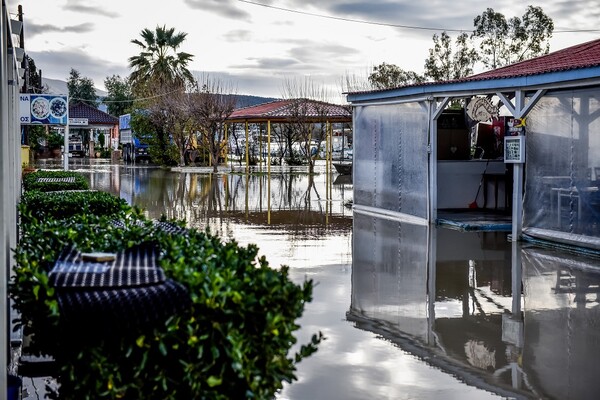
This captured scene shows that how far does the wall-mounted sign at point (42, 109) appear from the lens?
20.7m

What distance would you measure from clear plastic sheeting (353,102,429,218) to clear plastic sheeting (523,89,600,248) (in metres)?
3.23

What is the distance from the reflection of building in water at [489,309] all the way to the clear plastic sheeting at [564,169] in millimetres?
628

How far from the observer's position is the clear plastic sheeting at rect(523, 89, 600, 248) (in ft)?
45.1

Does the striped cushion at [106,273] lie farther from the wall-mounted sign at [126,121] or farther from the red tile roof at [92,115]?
the red tile roof at [92,115]

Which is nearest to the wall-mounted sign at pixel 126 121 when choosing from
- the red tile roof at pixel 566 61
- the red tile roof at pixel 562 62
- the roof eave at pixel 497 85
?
the roof eave at pixel 497 85

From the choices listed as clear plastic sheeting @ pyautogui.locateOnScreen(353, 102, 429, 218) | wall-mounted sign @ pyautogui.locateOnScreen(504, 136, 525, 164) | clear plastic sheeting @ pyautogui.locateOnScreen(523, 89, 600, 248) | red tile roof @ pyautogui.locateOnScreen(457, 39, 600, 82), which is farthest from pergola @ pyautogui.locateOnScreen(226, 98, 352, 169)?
clear plastic sheeting @ pyautogui.locateOnScreen(523, 89, 600, 248)

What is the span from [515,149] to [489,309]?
657cm

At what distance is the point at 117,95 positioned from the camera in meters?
89.3

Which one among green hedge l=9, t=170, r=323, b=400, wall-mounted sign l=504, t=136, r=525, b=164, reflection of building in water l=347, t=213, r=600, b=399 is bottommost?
reflection of building in water l=347, t=213, r=600, b=399

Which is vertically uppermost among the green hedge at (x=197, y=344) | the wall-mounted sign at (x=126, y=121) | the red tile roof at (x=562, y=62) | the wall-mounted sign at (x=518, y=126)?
the wall-mounted sign at (x=126, y=121)

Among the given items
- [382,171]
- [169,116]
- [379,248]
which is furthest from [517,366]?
[169,116]

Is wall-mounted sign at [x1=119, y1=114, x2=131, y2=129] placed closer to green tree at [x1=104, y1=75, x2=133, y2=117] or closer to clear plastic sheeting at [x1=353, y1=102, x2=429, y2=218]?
green tree at [x1=104, y1=75, x2=133, y2=117]

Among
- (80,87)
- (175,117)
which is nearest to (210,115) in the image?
(175,117)

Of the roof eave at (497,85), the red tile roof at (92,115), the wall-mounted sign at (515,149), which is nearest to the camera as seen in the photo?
the roof eave at (497,85)
